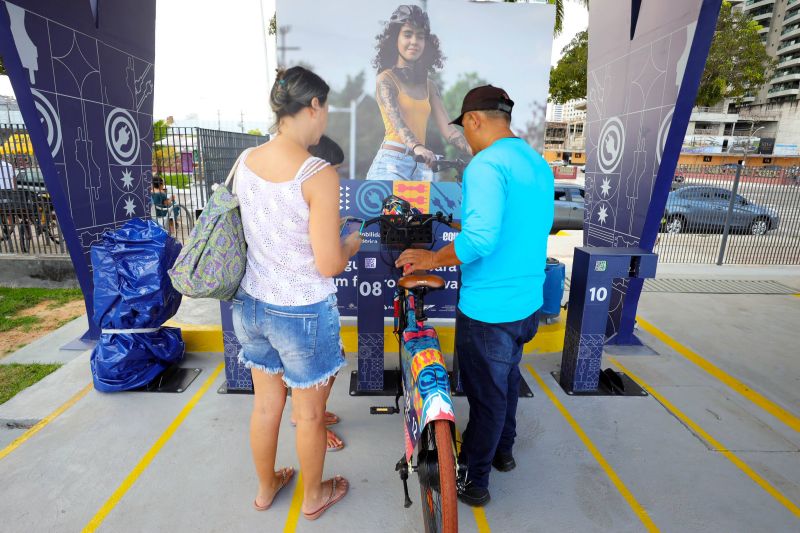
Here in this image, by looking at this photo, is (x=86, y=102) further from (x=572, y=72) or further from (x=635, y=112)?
(x=572, y=72)

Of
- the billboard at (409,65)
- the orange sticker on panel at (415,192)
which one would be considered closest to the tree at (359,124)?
the billboard at (409,65)

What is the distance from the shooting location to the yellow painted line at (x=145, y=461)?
2.22 m

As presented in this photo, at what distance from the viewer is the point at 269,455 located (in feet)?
7.06

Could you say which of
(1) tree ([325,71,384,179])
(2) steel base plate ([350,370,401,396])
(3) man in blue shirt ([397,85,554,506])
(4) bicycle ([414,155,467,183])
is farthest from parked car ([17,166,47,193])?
(3) man in blue shirt ([397,85,554,506])

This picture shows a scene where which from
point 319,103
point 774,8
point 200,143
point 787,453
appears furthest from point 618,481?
point 774,8

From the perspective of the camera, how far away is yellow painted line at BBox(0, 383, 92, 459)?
2713mm

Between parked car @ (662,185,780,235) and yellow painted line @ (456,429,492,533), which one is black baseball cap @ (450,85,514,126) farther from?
parked car @ (662,185,780,235)

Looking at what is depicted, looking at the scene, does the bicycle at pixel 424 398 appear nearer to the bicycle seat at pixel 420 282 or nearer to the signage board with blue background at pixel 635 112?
the bicycle seat at pixel 420 282

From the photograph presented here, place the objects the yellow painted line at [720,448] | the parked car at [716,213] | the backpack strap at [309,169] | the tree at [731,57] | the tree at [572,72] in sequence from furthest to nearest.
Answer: the tree at [731,57], the tree at [572,72], the parked car at [716,213], the yellow painted line at [720,448], the backpack strap at [309,169]

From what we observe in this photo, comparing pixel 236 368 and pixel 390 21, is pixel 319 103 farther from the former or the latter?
pixel 390 21

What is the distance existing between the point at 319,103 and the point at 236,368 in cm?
235

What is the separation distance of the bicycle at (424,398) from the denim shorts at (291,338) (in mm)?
401

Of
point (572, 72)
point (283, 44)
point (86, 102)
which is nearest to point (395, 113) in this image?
point (283, 44)

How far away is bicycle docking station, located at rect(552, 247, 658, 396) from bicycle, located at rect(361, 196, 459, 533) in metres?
1.49
